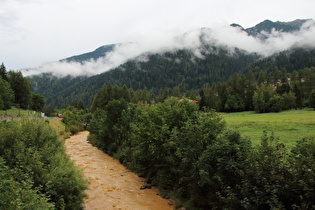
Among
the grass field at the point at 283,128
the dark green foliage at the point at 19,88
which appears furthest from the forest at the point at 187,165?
the dark green foliage at the point at 19,88

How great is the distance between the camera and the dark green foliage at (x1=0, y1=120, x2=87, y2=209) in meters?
13.2

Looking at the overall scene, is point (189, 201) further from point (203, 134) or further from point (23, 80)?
point (23, 80)

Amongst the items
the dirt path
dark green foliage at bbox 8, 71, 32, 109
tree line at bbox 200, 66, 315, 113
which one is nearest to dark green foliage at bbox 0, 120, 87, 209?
the dirt path

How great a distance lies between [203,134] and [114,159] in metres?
23.5

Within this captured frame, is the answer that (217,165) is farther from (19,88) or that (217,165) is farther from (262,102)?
(19,88)

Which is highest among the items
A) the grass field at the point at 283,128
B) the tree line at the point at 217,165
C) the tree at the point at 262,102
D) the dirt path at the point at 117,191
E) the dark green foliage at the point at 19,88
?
A: the dark green foliage at the point at 19,88

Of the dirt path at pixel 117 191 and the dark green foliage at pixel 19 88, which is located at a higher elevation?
the dark green foliage at pixel 19 88

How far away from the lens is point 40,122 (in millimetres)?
18500

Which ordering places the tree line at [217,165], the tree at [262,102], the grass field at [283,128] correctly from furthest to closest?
the tree at [262,102] → the grass field at [283,128] → the tree line at [217,165]

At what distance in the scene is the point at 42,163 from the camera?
13.3 metres

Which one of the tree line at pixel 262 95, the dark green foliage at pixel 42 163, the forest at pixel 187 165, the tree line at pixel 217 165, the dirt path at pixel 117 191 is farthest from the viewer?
the tree line at pixel 262 95

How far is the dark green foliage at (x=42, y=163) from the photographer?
43.3ft

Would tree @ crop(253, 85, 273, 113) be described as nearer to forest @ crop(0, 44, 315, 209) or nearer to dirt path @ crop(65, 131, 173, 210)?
forest @ crop(0, 44, 315, 209)

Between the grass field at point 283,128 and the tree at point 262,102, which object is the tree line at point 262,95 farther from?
the grass field at point 283,128
